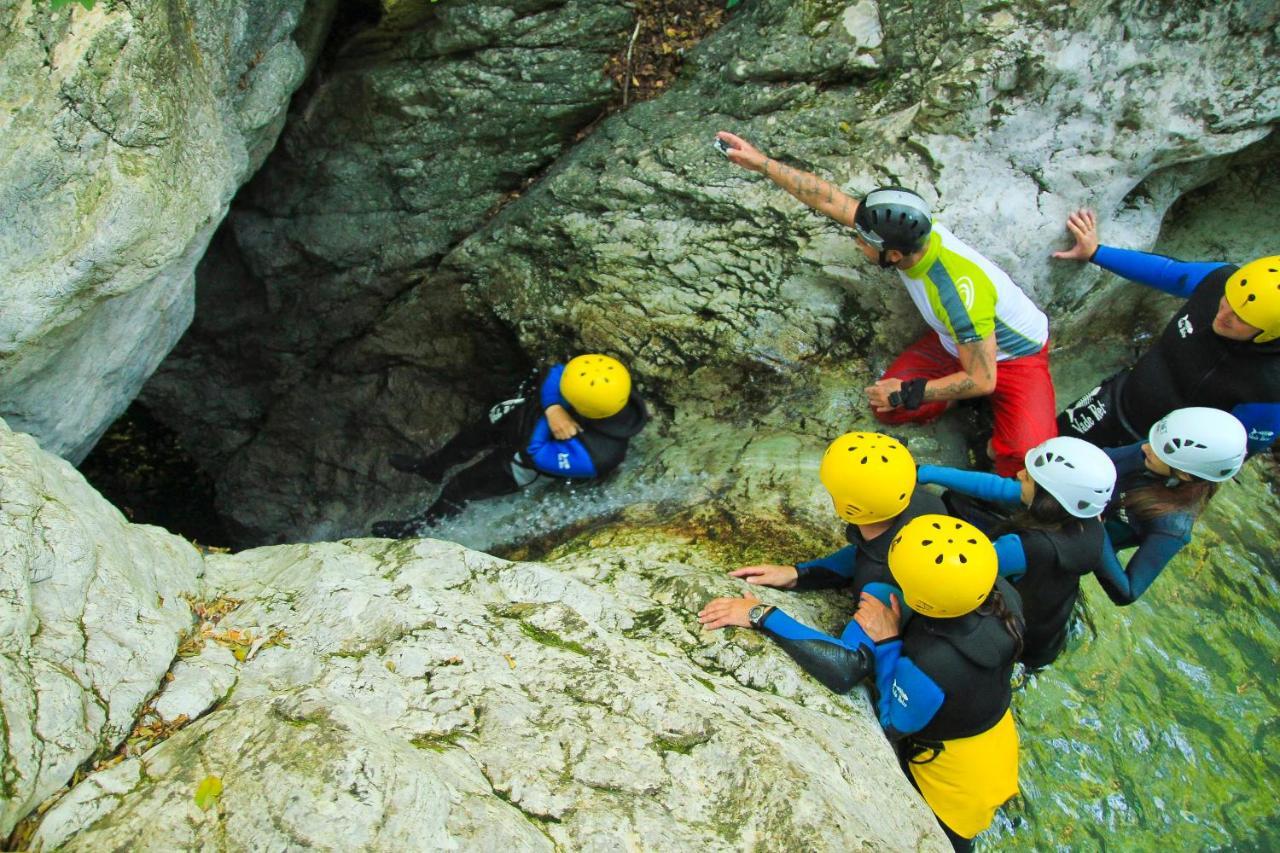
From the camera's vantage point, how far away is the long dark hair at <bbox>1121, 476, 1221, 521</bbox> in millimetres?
4707

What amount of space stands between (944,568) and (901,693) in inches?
25.2

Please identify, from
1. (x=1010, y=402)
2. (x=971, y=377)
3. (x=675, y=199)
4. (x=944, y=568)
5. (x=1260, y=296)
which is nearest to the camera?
(x=944, y=568)

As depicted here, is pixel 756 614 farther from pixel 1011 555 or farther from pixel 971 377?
pixel 971 377

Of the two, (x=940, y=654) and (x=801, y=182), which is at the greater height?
(x=801, y=182)

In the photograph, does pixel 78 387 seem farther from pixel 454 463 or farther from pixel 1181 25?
pixel 1181 25

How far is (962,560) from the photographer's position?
382 cm

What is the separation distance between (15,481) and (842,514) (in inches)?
132

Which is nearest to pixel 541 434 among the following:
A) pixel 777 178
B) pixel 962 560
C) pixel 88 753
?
pixel 777 178

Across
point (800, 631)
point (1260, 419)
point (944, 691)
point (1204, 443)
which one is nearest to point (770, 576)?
point (800, 631)

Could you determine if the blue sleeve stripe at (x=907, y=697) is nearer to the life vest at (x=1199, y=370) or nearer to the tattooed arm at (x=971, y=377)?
the tattooed arm at (x=971, y=377)

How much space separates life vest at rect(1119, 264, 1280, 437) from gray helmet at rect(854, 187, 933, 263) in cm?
151

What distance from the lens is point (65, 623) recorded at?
328 centimetres

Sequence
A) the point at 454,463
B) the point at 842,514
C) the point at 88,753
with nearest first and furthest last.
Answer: the point at 88,753
the point at 842,514
the point at 454,463

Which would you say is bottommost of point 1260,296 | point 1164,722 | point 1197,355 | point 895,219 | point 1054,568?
point 1164,722
